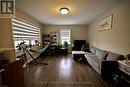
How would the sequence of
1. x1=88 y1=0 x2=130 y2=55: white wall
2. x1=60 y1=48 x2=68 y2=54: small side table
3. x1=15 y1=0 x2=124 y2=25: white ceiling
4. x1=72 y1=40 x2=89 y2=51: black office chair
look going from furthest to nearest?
x1=60 y1=48 x2=68 y2=54: small side table, x1=72 y1=40 x2=89 y2=51: black office chair, x1=15 y1=0 x2=124 y2=25: white ceiling, x1=88 y1=0 x2=130 y2=55: white wall

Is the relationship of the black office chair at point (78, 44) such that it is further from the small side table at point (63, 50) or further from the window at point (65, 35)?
the window at point (65, 35)

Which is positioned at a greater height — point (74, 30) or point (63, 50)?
point (74, 30)

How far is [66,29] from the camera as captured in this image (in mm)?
8211

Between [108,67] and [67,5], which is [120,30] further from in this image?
[67,5]

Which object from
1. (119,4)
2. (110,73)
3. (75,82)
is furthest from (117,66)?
(119,4)

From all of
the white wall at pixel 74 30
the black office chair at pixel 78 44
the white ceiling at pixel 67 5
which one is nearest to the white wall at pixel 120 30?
the white ceiling at pixel 67 5

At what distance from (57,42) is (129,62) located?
20.5ft

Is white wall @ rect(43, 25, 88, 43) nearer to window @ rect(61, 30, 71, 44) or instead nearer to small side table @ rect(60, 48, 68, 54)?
window @ rect(61, 30, 71, 44)

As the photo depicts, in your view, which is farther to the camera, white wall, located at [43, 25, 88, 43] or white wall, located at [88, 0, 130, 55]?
white wall, located at [43, 25, 88, 43]

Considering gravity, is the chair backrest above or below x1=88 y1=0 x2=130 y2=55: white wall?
below

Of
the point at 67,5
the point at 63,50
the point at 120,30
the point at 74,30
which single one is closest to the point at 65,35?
the point at 74,30

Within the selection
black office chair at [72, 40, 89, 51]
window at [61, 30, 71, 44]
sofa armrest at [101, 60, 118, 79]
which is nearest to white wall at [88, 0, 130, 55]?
sofa armrest at [101, 60, 118, 79]

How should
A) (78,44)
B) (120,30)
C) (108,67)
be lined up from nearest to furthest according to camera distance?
(108,67), (120,30), (78,44)

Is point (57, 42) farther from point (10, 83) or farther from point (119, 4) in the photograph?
point (10, 83)
